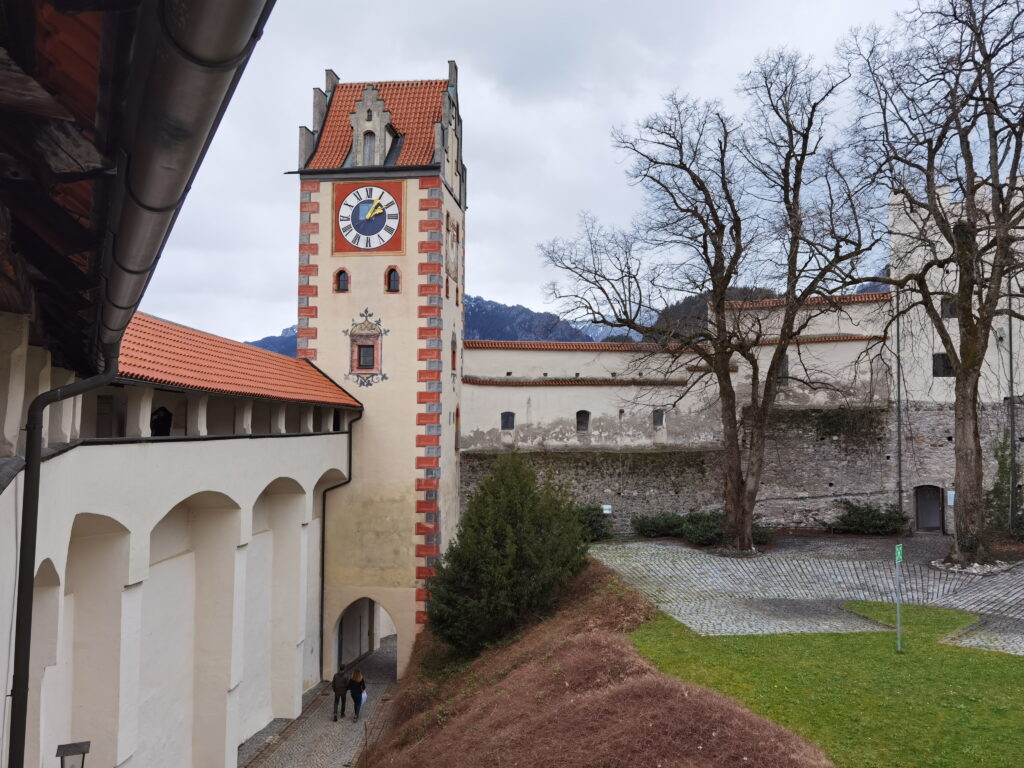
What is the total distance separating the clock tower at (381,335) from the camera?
60.6ft

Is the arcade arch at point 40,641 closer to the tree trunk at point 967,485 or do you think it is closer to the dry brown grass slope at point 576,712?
the dry brown grass slope at point 576,712

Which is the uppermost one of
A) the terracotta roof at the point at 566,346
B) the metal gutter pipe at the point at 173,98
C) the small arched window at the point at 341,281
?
the small arched window at the point at 341,281

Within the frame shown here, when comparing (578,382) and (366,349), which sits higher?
(366,349)

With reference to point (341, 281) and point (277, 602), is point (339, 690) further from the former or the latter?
point (341, 281)

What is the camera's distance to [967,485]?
16078mm

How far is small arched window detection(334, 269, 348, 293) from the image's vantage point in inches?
748

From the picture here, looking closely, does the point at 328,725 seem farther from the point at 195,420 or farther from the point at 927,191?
the point at 927,191

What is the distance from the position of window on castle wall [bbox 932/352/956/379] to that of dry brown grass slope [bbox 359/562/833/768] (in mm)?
15144

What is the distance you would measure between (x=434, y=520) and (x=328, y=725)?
17.1 feet

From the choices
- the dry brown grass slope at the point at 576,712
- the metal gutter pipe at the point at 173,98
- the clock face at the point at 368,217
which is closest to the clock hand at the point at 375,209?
the clock face at the point at 368,217

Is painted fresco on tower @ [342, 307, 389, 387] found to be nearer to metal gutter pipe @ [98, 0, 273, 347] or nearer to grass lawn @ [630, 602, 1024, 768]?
grass lawn @ [630, 602, 1024, 768]

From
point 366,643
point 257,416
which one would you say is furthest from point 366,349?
point 366,643

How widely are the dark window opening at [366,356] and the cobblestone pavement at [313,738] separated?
25.7 feet

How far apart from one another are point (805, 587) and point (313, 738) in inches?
415
